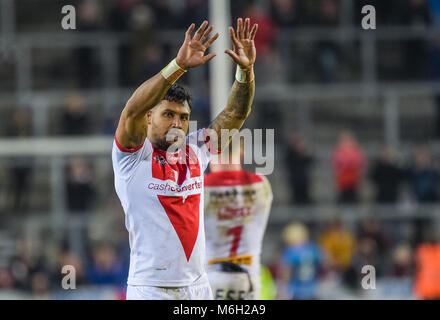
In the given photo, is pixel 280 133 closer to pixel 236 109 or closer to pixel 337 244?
pixel 337 244

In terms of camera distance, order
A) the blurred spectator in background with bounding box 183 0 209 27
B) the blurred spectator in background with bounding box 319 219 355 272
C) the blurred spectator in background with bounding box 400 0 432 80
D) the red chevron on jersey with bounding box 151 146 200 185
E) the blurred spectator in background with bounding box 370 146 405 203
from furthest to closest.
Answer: the blurred spectator in background with bounding box 400 0 432 80
the blurred spectator in background with bounding box 183 0 209 27
the blurred spectator in background with bounding box 370 146 405 203
the blurred spectator in background with bounding box 319 219 355 272
the red chevron on jersey with bounding box 151 146 200 185

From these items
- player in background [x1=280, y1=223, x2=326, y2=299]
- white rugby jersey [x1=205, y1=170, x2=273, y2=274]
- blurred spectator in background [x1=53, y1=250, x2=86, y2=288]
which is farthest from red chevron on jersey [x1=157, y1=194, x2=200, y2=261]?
blurred spectator in background [x1=53, y1=250, x2=86, y2=288]

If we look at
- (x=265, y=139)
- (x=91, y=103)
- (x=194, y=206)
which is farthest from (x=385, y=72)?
(x=194, y=206)

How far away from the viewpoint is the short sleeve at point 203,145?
20.8 feet

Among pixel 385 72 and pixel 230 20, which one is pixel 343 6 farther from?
pixel 230 20

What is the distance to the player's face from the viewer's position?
5949mm

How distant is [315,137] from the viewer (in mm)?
17406

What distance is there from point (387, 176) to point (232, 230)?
8.90 metres

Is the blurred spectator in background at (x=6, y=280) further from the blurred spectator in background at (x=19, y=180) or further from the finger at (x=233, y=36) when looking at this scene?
the finger at (x=233, y=36)

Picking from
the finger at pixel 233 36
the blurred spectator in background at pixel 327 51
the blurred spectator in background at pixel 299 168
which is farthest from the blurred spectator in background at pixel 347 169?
the finger at pixel 233 36

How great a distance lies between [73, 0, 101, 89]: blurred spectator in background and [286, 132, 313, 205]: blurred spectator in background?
4169mm

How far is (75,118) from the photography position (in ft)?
51.8

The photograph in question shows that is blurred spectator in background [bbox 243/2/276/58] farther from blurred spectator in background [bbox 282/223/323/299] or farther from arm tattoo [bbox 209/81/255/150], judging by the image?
arm tattoo [bbox 209/81/255/150]
